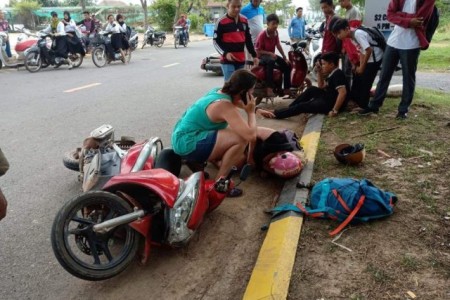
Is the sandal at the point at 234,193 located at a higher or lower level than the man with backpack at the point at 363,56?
lower

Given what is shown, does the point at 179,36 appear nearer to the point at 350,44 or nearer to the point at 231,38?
the point at 231,38

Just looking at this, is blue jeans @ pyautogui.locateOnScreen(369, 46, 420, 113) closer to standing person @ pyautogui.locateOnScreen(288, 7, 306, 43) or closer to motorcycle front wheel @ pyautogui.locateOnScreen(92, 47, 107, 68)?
motorcycle front wheel @ pyautogui.locateOnScreen(92, 47, 107, 68)

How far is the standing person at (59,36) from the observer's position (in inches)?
497

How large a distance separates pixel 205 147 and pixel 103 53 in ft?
37.2

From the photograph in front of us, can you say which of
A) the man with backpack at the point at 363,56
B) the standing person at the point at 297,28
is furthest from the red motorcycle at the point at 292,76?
the standing person at the point at 297,28

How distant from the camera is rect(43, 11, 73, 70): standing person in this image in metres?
12.6

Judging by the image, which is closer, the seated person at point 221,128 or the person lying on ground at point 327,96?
the seated person at point 221,128

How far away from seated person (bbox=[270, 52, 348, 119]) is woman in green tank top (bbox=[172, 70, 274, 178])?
2352 millimetres

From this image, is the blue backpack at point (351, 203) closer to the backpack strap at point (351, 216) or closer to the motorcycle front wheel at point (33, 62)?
the backpack strap at point (351, 216)

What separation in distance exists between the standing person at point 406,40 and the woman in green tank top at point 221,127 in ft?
8.33

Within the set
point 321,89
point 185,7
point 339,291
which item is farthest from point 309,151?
point 185,7

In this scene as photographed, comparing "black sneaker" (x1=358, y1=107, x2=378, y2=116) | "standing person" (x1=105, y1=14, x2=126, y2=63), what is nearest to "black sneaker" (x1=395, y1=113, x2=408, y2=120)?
"black sneaker" (x1=358, y1=107, x2=378, y2=116)

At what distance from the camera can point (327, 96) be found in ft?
19.7

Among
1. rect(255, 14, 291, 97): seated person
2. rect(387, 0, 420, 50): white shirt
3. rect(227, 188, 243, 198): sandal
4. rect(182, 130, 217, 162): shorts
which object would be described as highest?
rect(387, 0, 420, 50): white shirt
